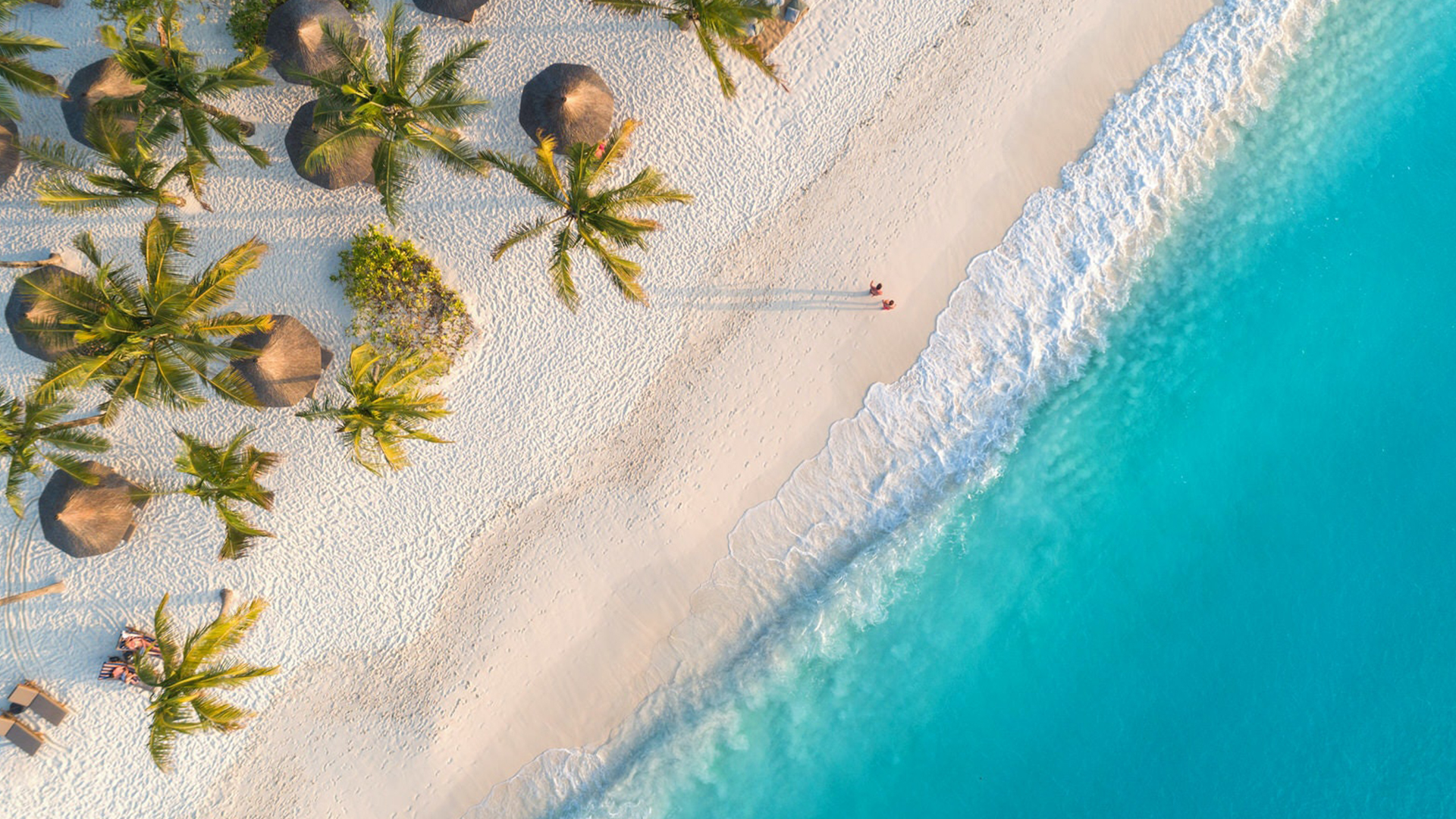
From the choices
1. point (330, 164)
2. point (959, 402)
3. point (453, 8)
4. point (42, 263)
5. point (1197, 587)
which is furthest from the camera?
point (1197, 587)

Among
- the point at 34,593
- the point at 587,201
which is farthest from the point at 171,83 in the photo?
the point at 34,593

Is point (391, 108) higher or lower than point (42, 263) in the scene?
lower

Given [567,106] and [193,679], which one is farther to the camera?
[567,106]

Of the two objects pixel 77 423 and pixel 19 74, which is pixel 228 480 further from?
pixel 19 74

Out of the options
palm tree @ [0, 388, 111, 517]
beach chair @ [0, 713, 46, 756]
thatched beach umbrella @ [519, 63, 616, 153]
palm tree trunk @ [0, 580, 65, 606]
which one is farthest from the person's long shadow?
beach chair @ [0, 713, 46, 756]

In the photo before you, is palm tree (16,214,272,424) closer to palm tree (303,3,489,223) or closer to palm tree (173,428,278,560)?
palm tree (173,428,278,560)
